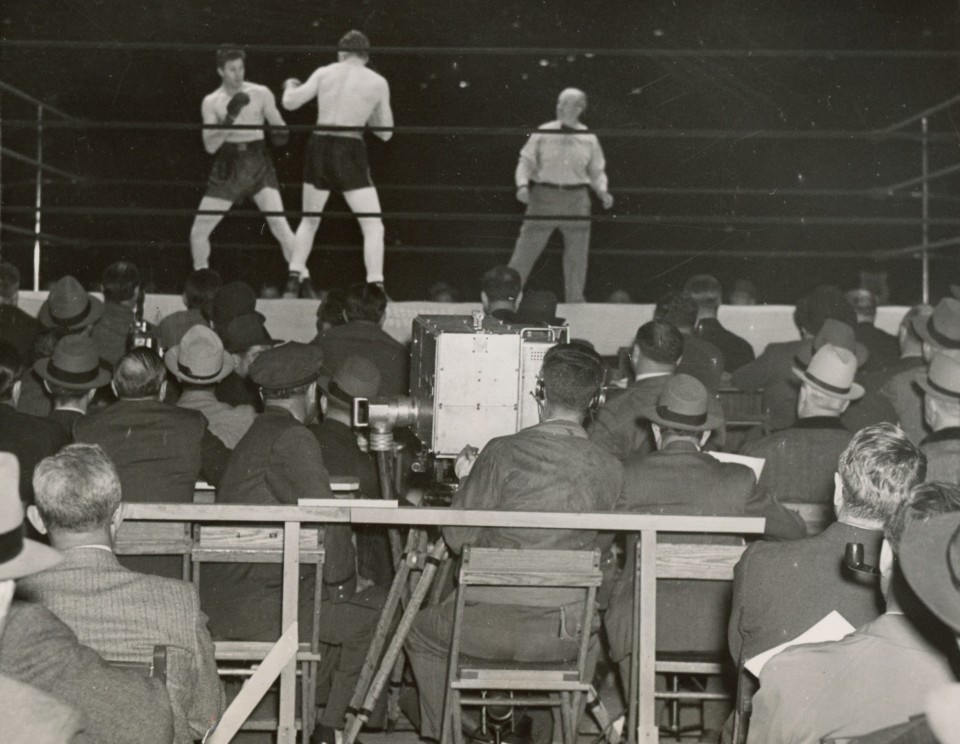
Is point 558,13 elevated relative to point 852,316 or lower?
elevated

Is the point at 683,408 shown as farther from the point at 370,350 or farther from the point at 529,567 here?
the point at 370,350

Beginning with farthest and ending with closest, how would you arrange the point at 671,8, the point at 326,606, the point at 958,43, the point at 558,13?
the point at 558,13
the point at 671,8
the point at 958,43
the point at 326,606

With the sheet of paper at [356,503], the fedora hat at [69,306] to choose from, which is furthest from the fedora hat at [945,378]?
the fedora hat at [69,306]

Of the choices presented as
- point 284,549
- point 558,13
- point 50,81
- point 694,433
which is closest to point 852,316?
point 694,433

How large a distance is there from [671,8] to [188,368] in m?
6.95

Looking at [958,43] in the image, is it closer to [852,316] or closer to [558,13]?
[558,13]

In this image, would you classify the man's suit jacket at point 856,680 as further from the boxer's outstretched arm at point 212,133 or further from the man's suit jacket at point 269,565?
the boxer's outstretched arm at point 212,133

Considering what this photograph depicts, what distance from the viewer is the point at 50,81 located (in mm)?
10031

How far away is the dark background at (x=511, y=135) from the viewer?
9844 millimetres

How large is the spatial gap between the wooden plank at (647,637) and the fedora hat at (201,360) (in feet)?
6.31

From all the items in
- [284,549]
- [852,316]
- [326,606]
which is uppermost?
[852,316]

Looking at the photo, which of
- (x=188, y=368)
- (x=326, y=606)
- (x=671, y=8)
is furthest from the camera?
(x=671, y=8)

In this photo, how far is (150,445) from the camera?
4066 millimetres

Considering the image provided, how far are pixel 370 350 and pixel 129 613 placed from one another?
2760 millimetres
